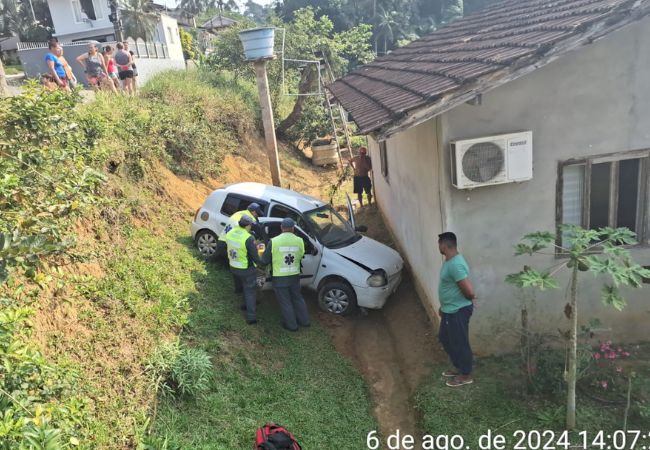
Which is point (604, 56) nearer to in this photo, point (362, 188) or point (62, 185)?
point (62, 185)

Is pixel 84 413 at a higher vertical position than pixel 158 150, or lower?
lower

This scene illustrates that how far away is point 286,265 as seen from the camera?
7.10 meters

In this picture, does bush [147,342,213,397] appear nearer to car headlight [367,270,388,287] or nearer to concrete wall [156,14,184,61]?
car headlight [367,270,388,287]

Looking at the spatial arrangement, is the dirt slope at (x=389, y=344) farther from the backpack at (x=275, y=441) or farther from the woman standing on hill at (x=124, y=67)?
the woman standing on hill at (x=124, y=67)

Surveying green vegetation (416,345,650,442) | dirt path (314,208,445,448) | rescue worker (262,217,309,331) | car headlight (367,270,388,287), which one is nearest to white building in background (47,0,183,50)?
rescue worker (262,217,309,331)

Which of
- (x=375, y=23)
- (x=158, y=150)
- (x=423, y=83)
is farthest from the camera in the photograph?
(x=375, y=23)

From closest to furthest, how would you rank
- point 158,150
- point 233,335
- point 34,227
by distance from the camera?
→ point 34,227 < point 233,335 < point 158,150

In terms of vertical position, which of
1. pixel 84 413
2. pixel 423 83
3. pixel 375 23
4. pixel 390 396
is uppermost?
pixel 375 23

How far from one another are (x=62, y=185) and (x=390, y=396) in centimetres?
467

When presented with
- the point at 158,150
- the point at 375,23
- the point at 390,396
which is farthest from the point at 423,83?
the point at 375,23

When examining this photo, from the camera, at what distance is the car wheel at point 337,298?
25.8 ft

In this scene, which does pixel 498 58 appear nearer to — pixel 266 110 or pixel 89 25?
pixel 266 110

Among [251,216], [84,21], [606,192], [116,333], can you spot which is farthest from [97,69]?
[84,21]

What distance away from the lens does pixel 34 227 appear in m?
3.77
